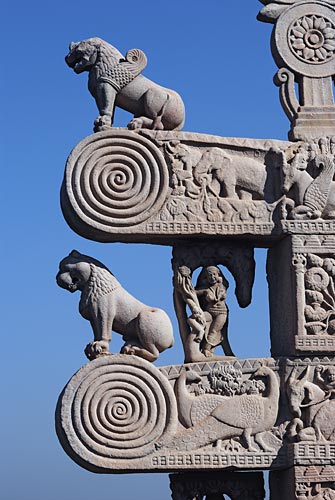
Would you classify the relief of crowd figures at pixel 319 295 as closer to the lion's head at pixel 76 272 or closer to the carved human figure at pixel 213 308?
the carved human figure at pixel 213 308

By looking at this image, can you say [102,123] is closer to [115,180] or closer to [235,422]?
[115,180]

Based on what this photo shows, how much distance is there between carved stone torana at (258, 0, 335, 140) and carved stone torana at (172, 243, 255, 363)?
3.72ft

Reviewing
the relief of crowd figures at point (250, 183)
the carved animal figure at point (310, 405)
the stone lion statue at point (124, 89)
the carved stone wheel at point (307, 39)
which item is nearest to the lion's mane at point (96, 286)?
the relief of crowd figures at point (250, 183)

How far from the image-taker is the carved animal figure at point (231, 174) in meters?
11.1

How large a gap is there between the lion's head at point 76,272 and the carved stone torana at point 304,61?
1.96 m

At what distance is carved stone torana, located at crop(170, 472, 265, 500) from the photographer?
11.0 meters

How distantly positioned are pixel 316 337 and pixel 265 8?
9.00 feet

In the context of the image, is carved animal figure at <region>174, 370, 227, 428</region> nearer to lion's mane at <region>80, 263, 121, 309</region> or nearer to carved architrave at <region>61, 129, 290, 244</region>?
lion's mane at <region>80, 263, 121, 309</region>

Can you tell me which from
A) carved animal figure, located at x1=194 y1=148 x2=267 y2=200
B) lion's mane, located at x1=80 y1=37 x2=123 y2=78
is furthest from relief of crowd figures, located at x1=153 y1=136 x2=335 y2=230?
lion's mane, located at x1=80 y1=37 x2=123 y2=78

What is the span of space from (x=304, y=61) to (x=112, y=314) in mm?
2624

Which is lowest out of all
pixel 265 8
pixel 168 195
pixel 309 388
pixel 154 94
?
pixel 309 388

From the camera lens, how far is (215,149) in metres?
11.2

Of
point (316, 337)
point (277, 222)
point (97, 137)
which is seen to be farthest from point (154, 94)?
point (316, 337)

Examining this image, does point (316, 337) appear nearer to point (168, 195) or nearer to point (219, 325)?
point (219, 325)
